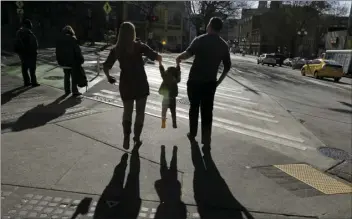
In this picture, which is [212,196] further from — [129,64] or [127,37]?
[127,37]

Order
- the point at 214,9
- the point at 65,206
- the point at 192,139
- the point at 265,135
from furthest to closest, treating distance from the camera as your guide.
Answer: the point at 214,9 → the point at 265,135 → the point at 192,139 → the point at 65,206

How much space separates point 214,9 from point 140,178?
47917 mm

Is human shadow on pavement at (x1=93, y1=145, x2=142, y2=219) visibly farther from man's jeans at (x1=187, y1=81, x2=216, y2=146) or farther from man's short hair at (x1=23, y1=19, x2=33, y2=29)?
man's short hair at (x1=23, y1=19, x2=33, y2=29)

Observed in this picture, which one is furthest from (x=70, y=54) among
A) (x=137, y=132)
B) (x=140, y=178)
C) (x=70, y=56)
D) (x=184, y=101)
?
(x=140, y=178)

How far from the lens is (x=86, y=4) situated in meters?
52.1

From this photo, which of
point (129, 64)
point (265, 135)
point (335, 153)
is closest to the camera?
point (129, 64)

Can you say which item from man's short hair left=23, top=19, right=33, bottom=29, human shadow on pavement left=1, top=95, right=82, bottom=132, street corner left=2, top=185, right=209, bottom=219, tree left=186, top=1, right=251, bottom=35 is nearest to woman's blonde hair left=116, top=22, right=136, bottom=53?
street corner left=2, top=185, right=209, bottom=219

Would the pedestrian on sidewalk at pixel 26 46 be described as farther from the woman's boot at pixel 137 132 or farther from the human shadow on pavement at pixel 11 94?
the woman's boot at pixel 137 132

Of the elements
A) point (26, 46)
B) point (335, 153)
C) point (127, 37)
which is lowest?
point (335, 153)

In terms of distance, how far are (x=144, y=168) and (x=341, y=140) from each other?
472 centimetres

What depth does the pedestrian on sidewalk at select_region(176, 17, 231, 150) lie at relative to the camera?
547cm

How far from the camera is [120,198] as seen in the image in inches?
149

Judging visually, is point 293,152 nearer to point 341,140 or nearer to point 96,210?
point 341,140

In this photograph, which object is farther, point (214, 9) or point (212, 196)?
point (214, 9)
